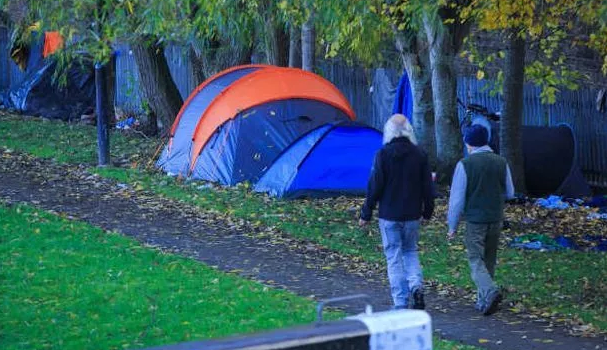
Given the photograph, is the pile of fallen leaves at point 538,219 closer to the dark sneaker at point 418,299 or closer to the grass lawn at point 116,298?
the grass lawn at point 116,298

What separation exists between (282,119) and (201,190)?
5.92 ft

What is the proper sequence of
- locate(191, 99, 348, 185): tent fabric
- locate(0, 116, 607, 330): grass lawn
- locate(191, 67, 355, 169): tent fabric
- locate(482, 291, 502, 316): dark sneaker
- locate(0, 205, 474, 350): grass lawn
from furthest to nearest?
locate(191, 67, 355, 169): tent fabric → locate(191, 99, 348, 185): tent fabric → locate(0, 116, 607, 330): grass lawn → locate(482, 291, 502, 316): dark sneaker → locate(0, 205, 474, 350): grass lawn

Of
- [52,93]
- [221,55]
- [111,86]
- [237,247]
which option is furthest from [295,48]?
[237,247]

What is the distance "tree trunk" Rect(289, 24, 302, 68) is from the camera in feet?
68.0

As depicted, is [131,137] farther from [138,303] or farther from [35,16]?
[138,303]

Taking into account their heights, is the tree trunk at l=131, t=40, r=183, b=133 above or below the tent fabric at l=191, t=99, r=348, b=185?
above

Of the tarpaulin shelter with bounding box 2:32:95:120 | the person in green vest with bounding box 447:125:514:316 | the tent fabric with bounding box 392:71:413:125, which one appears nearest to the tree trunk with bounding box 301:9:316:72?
the tent fabric with bounding box 392:71:413:125

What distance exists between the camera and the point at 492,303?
9016 mm

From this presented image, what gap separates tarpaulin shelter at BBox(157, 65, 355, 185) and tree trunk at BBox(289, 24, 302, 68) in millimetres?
2903

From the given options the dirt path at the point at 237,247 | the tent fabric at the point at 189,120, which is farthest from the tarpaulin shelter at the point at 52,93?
the tent fabric at the point at 189,120

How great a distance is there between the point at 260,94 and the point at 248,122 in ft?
2.03

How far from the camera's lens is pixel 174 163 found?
17641 mm

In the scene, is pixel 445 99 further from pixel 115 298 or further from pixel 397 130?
pixel 115 298

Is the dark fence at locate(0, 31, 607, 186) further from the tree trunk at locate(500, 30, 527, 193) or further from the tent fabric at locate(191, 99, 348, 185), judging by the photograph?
the tent fabric at locate(191, 99, 348, 185)
